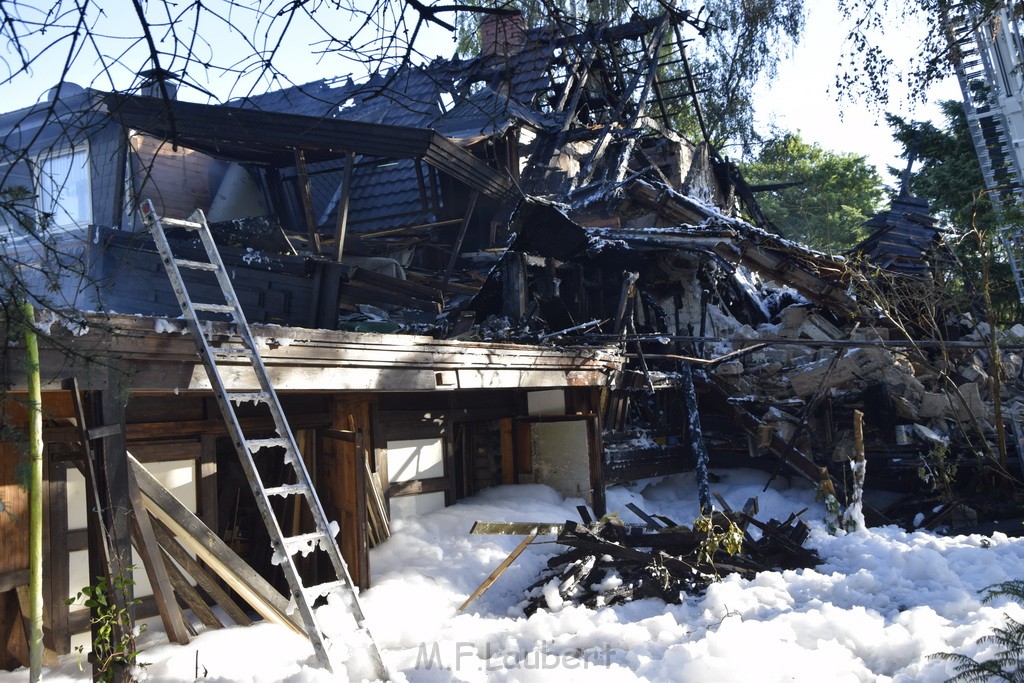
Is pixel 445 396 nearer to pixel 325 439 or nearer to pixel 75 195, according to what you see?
pixel 325 439

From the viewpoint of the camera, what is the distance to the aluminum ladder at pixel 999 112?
385 inches

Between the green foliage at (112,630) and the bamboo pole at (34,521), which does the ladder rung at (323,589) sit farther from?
the bamboo pole at (34,521)

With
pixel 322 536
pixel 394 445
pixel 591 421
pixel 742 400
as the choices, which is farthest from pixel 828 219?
pixel 322 536

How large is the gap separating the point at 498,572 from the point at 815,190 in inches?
1297

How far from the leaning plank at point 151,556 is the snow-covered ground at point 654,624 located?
8.5 inches

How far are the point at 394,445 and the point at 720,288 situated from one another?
9.85 m

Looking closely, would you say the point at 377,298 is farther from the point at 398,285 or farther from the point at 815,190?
the point at 815,190

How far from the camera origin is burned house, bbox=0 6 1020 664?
5512mm

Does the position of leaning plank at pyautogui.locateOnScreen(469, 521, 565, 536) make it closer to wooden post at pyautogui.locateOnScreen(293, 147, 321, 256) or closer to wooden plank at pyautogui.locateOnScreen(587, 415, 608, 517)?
wooden plank at pyautogui.locateOnScreen(587, 415, 608, 517)

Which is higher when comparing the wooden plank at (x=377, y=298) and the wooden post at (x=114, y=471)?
the wooden plank at (x=377, y=298)

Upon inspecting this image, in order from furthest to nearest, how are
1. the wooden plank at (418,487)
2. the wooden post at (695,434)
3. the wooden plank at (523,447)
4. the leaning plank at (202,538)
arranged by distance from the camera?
the wooden post at (695,434) → the wooden plank at (523,447) → the wooden plank at (418,487) → the leaning plank at (202,538)

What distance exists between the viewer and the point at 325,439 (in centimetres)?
754

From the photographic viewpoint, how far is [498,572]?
723 centimetres

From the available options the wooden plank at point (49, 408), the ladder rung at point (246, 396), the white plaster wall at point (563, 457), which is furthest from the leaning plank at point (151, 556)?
the white plaster wall at point (563, 457)
